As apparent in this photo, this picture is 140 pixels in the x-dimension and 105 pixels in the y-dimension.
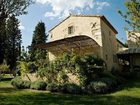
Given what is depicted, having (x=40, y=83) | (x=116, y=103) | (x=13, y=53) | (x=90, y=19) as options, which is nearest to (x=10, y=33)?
(x=13, y=53)

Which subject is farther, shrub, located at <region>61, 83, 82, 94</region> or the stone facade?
the stone facade

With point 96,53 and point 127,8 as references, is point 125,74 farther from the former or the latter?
point 127,8

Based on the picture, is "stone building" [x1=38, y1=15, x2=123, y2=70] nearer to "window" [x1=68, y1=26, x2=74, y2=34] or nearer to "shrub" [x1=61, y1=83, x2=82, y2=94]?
"window" [x1=68, y1=26, x2=74, y2=34]

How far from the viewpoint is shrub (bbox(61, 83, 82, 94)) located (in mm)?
22203

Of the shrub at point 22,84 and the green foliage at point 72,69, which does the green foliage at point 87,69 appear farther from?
the shrub at point 22,84

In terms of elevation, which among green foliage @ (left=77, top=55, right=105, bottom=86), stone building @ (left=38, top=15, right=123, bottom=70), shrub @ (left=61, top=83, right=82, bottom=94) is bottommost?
shrub @ (left=61, top=83, right=82, bottom=94)

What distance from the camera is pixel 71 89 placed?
877 inches

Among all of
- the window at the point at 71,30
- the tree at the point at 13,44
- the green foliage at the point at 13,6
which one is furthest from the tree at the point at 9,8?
the tree at the point at 13,44

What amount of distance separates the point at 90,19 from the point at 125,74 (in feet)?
27.1

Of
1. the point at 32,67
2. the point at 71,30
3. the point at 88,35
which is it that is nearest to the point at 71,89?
the point at 32,67

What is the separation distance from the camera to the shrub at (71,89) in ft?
72.8

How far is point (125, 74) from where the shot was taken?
3259 cm

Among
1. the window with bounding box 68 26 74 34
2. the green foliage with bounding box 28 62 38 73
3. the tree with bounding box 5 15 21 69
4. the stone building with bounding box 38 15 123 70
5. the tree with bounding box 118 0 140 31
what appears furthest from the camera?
the tree with bounding box 5 15 21 69

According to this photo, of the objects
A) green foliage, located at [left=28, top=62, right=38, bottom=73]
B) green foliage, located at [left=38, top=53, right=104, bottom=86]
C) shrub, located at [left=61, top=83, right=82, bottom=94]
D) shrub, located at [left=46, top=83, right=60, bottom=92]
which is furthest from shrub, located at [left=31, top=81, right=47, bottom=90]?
green foliage, located at [left=28, top=62, right=38, bottom=73]
